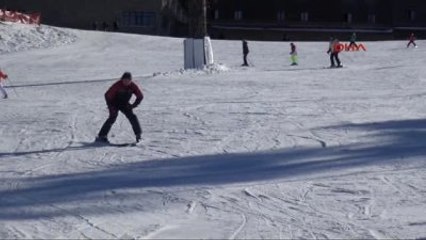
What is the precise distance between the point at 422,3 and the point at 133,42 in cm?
2886

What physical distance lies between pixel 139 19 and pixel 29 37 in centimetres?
1956

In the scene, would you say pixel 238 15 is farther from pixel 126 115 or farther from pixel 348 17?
pixel 126 115

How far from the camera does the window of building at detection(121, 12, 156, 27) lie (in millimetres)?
63406

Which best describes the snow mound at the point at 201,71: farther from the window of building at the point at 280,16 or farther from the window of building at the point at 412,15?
the window of building at the point at 412,15

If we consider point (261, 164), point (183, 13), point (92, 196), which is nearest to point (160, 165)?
point (261, 164)

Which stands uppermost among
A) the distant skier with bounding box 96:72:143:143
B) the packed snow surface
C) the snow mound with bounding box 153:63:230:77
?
the distant skier with bounding box 96:72:143:143

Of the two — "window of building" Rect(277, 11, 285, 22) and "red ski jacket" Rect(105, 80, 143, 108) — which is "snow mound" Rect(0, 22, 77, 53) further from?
"red ski jacket" Rect(105, 80, 143, 108)

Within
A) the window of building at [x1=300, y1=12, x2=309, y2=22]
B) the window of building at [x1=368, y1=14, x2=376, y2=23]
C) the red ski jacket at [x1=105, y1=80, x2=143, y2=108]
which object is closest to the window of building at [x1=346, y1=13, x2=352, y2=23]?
the window of building at [x1=368, y1=14, x2=376, y2=23]

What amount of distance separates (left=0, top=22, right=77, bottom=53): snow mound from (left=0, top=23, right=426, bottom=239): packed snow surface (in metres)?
16.6

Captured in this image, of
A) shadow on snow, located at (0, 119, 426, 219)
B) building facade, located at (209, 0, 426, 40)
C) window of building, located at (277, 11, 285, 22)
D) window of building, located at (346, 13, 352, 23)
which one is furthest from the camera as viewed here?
window of building, located at (277, 11, 285, 22)

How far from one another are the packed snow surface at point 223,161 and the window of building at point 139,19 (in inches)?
1459

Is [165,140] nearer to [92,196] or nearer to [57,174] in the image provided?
[57,174]

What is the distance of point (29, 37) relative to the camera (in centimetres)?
4469

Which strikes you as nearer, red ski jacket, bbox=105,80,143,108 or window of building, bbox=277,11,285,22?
red ski jacket, bbox=105,80,143,108
